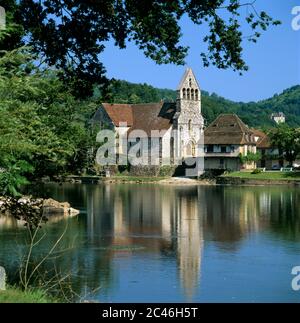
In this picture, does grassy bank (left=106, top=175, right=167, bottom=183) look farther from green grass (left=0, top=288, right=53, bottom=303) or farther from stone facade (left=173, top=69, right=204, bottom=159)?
green grass (left=0, top=288, right=53, bottom=303)

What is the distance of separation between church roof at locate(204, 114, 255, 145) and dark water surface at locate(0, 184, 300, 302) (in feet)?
89.5

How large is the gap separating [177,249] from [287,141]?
148 feet

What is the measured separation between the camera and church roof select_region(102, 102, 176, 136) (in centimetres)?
6938

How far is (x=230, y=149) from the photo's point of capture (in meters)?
67.3

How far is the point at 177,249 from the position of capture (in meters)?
22.9

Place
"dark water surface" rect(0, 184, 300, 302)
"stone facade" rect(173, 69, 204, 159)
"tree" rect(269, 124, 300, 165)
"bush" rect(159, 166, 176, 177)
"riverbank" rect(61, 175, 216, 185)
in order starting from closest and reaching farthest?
"dark water surface" rect(0, 184, 300, 302)
"riverbank" rect(61, 175, 216, 185)
"tree" rect(269, 124, 300, 165)
"stone facade" rect(173, 69, 204, 159)
"bush" rect(159, 166, 176, 177)

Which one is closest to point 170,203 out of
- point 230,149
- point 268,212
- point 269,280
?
point 268,212

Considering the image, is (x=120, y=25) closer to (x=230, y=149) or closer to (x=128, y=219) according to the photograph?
(x=128, y=219)

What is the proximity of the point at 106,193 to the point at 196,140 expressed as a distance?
897 inches

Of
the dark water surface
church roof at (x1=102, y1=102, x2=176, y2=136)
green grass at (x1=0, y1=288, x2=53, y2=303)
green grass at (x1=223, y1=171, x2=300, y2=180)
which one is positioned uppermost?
church roof at (x1=102, y1=102, x2=176, y2=136)

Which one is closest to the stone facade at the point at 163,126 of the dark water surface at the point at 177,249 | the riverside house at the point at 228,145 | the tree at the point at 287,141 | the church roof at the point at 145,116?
the church roof at the point at 145,116

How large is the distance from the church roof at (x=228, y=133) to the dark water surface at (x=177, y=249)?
27294 millimetres

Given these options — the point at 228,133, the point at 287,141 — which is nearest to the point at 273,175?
the point at 287,141

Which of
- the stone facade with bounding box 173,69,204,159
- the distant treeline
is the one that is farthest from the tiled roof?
the distant treeline
